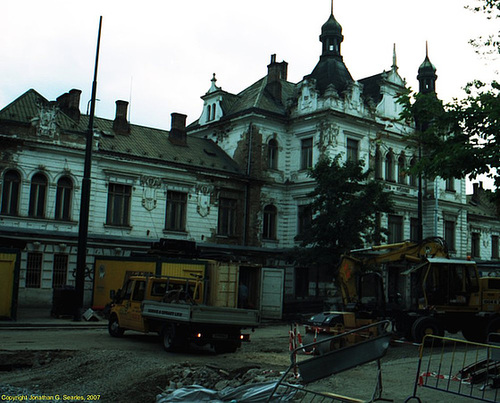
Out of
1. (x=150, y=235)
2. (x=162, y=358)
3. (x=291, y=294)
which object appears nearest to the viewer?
(x=162, y=358)

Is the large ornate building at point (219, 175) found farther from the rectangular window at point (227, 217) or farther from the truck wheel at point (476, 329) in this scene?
the truck wheel at point (476, 329)

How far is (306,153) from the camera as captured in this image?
38.0m

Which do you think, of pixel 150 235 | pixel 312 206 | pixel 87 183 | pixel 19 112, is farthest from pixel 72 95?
pixel 312 206

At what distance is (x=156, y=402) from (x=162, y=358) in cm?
424

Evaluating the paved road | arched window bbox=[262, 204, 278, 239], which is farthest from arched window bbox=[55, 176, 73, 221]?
arched window bbox=[262, 204, 278, 239]

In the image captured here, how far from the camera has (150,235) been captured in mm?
32531

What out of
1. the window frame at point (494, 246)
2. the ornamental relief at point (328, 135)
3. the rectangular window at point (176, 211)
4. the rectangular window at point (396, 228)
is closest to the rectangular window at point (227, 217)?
the rectangular window at point (176, 211)

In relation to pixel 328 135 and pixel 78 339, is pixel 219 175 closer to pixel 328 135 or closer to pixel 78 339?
pixel 328 135

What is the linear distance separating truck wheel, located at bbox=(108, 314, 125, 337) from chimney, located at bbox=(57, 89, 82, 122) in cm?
1777

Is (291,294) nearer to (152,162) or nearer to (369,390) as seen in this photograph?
(152,162)

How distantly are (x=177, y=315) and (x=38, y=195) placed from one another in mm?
17809

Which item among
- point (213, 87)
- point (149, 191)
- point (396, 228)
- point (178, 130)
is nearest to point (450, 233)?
point (396, 228)

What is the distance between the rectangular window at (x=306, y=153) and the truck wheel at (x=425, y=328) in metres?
21.3

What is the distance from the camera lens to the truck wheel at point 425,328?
Answer: 55.4ft
